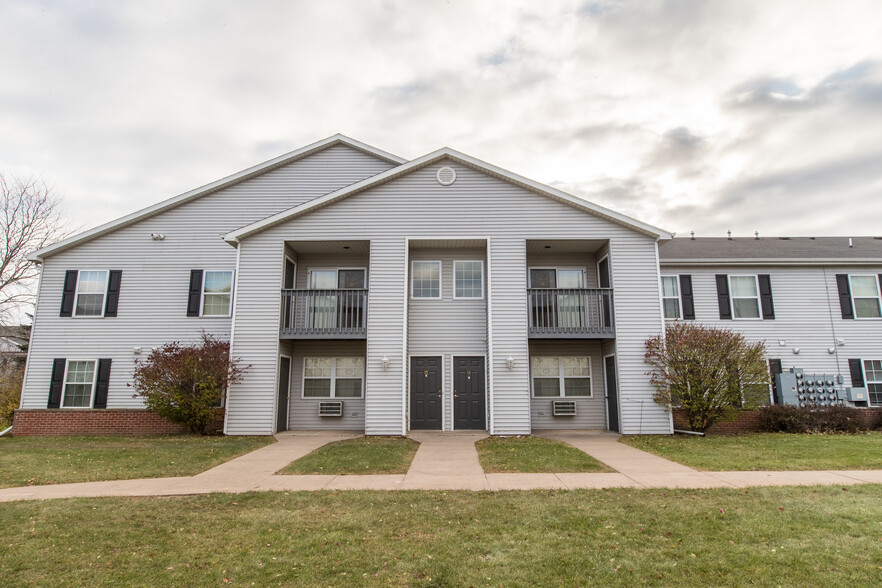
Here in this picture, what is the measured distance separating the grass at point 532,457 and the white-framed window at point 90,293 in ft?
44.8

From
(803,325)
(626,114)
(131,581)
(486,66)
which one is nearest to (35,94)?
(486,66)

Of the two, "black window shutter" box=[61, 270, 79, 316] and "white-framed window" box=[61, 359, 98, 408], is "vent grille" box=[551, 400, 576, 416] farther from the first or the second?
"black window shutter" box=[61, 270, 79, 316]

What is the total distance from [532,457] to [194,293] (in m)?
12.5

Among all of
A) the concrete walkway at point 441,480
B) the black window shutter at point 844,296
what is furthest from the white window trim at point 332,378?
the black window shutter at point 844,296

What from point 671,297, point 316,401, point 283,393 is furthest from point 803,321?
point 283,393

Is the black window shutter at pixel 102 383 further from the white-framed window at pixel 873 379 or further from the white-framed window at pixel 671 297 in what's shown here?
the white-framed window at pixel 873 379

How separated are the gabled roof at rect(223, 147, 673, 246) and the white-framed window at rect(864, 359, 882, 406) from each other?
930cm

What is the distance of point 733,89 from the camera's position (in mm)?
14039

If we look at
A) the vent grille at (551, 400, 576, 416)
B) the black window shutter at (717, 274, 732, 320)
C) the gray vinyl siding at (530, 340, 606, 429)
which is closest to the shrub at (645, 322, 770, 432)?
the gray vinyl siding at (530, 340, 606, 429)

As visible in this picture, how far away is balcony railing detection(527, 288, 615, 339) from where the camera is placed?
14180 mm

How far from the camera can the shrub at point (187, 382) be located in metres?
13.2

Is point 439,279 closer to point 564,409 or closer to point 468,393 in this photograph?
point 468,393

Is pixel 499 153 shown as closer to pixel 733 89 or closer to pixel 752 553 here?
pixel 733 89

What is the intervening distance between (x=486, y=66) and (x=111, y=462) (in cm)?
1418
